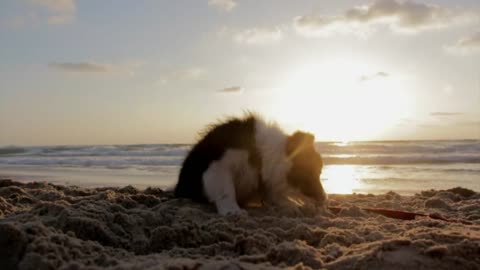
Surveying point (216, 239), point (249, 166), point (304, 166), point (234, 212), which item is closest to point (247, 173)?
point (249, 166)

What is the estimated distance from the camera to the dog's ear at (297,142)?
17.8 ft

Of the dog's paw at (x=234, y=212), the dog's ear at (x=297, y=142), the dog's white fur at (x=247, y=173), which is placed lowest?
the dog's paw at (x=234, y=212)

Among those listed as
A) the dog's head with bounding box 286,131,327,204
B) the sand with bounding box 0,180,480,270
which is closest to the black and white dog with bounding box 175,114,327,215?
the dog's head with bounding box 286,131,327,204

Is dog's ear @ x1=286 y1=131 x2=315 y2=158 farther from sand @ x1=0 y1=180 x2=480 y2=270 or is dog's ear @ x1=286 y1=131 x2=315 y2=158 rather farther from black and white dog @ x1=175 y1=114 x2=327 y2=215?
sand @ x1=0 y1=180 x2=480 y2=270

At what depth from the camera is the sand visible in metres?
2.32

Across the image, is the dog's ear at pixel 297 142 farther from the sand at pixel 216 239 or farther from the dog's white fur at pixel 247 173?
the sand at pixel 216 239

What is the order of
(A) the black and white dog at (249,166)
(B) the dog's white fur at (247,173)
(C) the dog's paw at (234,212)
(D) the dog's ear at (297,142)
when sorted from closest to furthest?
(C) the dog's paw at (234,212) < (B) the dog's white fur at (247,173) < (A) the black and white dog at (249,166) < (D) the dog's ear at (297,142)

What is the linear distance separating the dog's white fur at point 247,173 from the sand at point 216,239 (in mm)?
208

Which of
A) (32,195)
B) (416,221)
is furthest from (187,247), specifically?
(32,195)

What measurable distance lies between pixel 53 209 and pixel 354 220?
2.52 meters

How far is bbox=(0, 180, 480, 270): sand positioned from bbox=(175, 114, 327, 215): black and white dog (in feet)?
0.86

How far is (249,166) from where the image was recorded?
16.5 feet

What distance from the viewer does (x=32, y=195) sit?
5.38 m

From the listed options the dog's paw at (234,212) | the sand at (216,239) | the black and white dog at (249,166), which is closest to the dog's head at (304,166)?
the black and white dog at (249,166)
